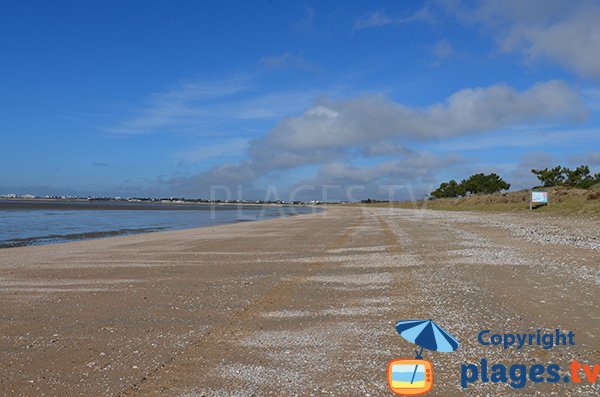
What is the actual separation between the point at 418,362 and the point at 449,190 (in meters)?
148

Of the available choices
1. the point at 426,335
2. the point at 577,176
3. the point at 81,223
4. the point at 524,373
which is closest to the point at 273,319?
the point at 426,335

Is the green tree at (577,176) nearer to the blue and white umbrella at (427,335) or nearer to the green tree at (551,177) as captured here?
the green tree at (551,177)

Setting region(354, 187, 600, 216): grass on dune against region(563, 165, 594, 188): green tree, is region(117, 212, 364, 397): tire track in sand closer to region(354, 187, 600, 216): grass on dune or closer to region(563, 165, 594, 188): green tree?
region(354, 187, 600, 216): grass on dune

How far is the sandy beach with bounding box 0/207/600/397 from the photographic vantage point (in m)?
5.45

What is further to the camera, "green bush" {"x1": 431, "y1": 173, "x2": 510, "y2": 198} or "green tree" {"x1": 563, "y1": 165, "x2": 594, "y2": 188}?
"green bush" {"x1": 431, "y1": 173, "x2": 510, "y2": 198}

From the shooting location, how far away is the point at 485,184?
4692 inches

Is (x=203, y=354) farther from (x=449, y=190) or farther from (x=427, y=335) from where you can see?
(x=449, y=190)

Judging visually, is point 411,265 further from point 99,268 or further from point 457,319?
point 99,268

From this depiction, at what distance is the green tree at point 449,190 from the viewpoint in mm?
137175

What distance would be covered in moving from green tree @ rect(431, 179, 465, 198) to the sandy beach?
126887mm

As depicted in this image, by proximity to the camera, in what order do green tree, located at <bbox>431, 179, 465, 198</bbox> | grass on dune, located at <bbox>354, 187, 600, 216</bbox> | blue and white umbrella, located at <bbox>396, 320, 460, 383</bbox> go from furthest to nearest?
green tree, located at <bbox>431, 179, 465, 198</bbox> < grass on dune, located at <bbox>354, 187, 600, 216</bbox> < blue and white umbrella, located at <bbox>396, 320, 460, 383</bbox>

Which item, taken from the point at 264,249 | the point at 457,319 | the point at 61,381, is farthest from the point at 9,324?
the point at 264,249

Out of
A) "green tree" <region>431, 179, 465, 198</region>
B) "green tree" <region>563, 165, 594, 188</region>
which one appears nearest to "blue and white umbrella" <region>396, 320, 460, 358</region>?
"green tree" <region>563, 165, 594, 188</region>

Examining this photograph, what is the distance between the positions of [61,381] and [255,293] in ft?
17.5
